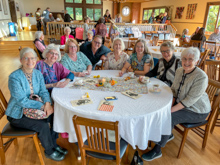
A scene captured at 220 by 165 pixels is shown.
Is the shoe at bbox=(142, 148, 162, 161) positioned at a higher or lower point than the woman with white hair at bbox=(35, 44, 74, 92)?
lower

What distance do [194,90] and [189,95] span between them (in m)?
0.07

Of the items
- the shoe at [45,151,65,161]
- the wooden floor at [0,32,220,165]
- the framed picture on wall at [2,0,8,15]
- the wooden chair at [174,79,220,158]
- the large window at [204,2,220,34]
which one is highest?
the framed picture on wall at [2,0,8,15]

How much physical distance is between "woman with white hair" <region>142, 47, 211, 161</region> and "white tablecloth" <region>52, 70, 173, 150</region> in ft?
0.61

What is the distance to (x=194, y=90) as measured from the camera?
158 cm

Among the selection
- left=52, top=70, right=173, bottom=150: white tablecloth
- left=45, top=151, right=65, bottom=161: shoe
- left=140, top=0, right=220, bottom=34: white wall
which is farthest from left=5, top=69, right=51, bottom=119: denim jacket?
left=140, top=0, right=220, bottom=34: white wall

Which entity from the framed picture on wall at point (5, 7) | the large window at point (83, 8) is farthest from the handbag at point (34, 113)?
the large window at point (83, 8)

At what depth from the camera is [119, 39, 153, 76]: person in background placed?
2.43m

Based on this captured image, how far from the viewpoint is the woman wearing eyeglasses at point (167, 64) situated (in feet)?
6.72

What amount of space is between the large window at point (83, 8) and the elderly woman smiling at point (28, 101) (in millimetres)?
14032

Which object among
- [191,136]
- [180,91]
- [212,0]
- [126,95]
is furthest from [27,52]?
[212,0]

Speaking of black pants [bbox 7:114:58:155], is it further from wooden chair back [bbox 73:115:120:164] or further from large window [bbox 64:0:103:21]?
large window [bbox 64:0:103:21]

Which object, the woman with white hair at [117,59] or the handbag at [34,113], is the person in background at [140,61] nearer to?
the woman with white hair at [117,59]

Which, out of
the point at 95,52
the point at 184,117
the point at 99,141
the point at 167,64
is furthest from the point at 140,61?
the point at 99,141

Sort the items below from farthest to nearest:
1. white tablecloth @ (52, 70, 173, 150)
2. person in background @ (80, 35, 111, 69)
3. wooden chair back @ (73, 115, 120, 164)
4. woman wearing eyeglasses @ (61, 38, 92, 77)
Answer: person in background @ (80, 35, 111, 69) → woman wearing eyeglasses @ (61, 38, 92, 77) → white tablecloth @ (52, 70, 173, 150) → wooden chair back @ (73, 115, 120, 164)
